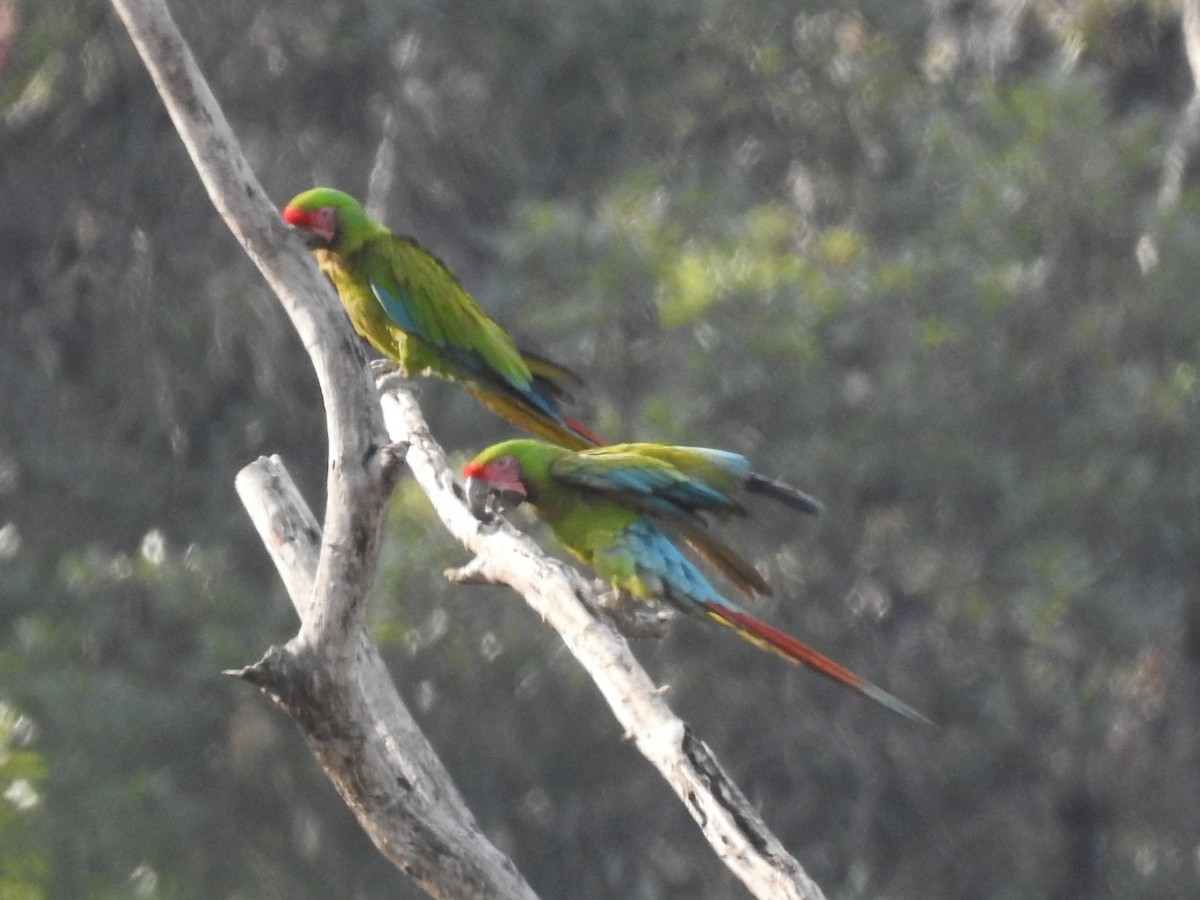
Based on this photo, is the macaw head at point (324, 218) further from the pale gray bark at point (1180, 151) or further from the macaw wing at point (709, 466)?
the pale gray bark at point (1180, 151)

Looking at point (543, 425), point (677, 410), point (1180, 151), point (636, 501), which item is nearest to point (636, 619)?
point (636, 501)

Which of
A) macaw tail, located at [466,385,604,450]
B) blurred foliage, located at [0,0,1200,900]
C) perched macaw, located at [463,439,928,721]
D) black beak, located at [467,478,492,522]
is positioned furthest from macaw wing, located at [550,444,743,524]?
blurred foliage, located at [0,0,1200,900]

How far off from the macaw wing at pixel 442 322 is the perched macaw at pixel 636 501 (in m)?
0.53

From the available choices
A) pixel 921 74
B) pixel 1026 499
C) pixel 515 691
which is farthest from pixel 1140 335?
pixel 515 691

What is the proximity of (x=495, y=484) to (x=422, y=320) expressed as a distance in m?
0.73

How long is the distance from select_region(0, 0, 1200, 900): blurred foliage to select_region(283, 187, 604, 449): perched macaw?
227 centimetres

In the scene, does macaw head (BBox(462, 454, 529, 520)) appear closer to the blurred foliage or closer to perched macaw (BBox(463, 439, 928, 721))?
perched macaw (BBox(463, 439, 928, 721))

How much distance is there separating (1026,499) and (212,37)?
3492 mm

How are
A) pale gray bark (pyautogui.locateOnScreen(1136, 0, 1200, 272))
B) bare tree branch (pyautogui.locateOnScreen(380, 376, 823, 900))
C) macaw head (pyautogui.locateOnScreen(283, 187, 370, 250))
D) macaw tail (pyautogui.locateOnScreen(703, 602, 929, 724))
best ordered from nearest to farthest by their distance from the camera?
bare tree branch (pyautogui.locateOnScreen(380, 376, 823, 900)) → macaw tail (pyautogui.locateOnScreen(703, 602, 929, 724)) → macaw head (pyautogui.locateOnScreen(283, 187, 370, 250)) → pale gray bark (pyautogui.locateOnScreen(1136, 0, 1200, 272))

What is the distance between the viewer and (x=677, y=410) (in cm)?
656

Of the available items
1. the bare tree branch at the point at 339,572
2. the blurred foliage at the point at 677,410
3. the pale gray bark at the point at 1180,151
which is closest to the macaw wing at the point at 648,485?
the bare tree branch at the point at 339,572

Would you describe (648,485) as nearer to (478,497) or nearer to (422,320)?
(478,497)

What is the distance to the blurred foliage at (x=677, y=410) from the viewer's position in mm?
6895

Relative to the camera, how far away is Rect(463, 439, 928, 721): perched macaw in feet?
11.3
